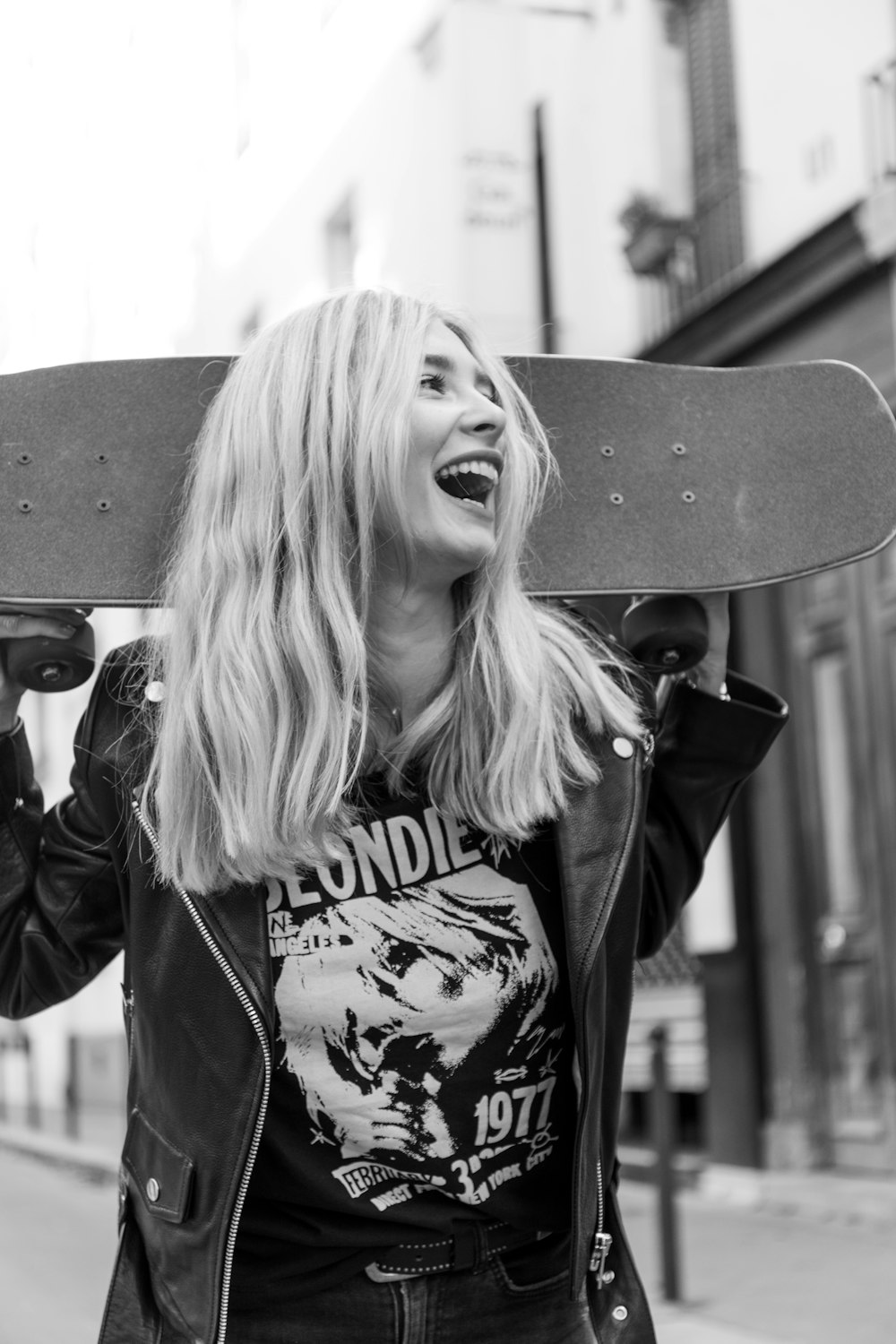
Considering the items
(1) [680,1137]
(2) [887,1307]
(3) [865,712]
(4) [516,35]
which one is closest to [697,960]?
(1) [680,1137]

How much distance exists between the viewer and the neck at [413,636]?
210cm

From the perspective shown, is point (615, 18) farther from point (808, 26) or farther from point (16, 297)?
point (16, 297)

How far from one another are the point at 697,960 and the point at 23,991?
8404mm

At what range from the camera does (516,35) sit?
12.5 m

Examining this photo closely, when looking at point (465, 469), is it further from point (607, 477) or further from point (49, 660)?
point (49, 660)

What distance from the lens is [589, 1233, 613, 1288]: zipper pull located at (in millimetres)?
1886

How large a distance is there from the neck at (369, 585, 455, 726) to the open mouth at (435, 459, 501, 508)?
0.13 m

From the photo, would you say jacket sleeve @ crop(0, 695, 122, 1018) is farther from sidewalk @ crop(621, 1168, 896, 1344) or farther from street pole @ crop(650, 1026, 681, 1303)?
street pole @ crop(650, 1026, 681, 1303)

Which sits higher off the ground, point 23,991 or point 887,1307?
point 23,991

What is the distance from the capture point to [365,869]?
76.5 inches

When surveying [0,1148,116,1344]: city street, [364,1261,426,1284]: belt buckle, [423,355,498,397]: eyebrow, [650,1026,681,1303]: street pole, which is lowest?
[0,1148,116,1344]: city street

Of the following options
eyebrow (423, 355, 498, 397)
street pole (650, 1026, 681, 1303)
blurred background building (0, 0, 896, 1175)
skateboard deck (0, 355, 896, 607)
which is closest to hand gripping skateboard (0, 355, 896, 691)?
skateboard deck (0, 355, 896, 607)

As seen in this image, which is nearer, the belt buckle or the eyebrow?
the belt buckle


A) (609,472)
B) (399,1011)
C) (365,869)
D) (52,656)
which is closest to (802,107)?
(609,472)
